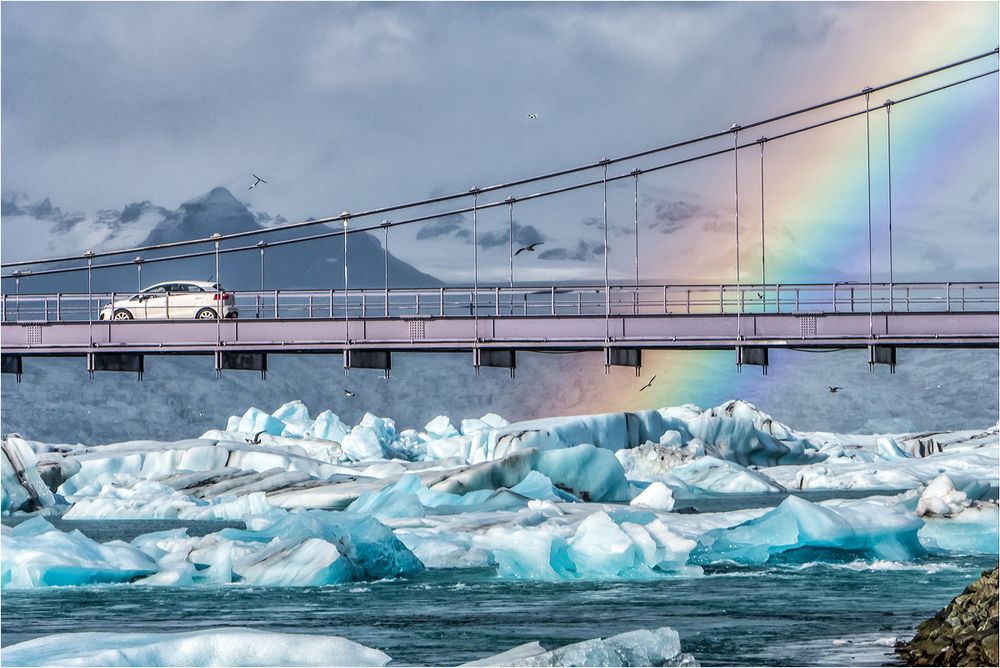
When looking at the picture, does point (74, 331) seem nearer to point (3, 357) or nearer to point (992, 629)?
point (3, 357)

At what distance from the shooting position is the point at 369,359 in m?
39.8

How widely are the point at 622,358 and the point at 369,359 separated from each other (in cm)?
687

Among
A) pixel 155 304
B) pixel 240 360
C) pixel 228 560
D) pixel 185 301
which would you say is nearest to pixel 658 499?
pixel 228 560

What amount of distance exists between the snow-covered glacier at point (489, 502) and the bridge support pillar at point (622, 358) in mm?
2955

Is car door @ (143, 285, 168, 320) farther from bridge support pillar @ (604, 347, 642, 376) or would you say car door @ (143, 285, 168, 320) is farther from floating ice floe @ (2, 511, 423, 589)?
floating ice floe @ (2, 511, 423, 589)

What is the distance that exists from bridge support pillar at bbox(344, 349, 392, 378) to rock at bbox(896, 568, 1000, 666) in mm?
28234

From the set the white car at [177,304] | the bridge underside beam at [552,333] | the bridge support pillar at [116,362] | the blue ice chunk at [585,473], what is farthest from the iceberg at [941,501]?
the bridge support pillar at [116,362]

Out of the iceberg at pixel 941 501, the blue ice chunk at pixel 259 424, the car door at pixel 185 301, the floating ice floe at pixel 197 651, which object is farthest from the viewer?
the blue ice chunk at pixel 259 424

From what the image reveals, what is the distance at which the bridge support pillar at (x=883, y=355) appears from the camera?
36.8 meters

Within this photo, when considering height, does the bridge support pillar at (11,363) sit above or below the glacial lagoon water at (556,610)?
above

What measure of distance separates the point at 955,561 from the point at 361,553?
7.69 metres

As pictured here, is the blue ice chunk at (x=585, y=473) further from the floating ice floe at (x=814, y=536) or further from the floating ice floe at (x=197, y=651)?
the floating ice floe at (x=197, y=651)

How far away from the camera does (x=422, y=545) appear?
19.6 meters

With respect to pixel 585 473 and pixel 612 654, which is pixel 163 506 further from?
pixel 612 654
